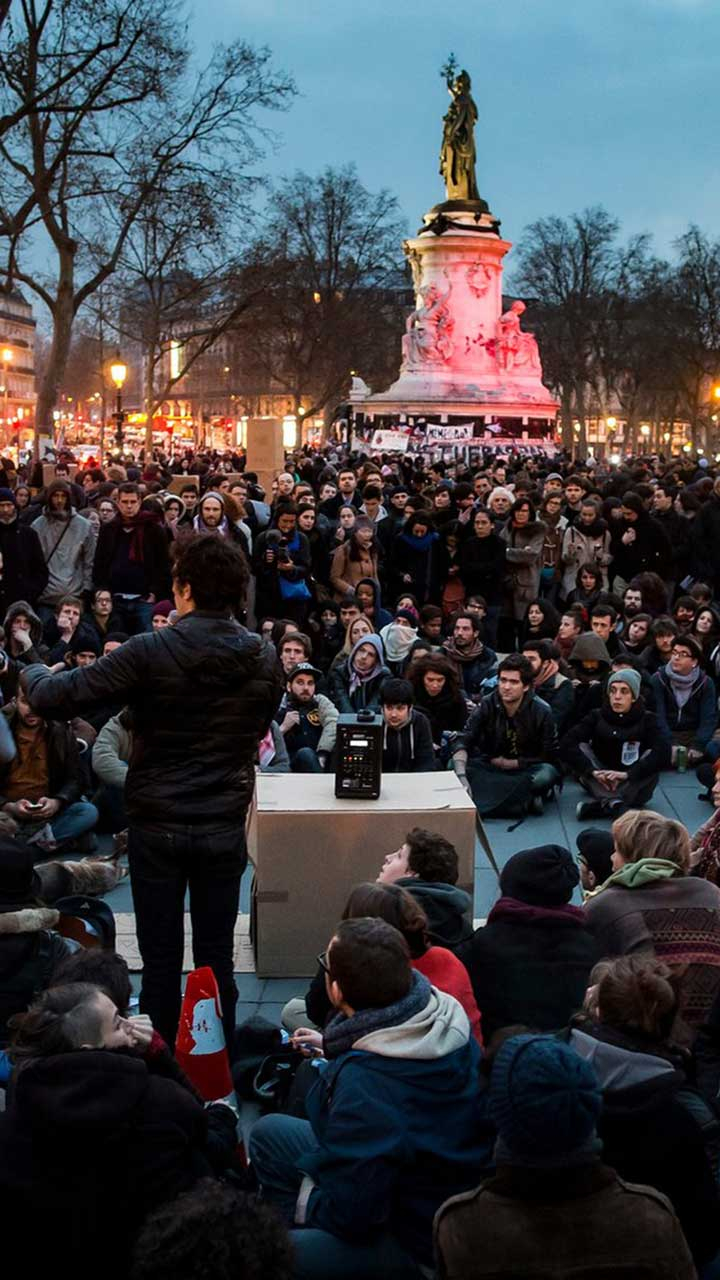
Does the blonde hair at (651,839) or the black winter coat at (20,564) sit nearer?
the blonde hair at (651,839)

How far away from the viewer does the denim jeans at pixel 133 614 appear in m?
11.8

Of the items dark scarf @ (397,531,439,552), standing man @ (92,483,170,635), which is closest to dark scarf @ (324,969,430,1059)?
standing man @ (92,483,170,635)

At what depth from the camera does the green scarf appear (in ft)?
17.5

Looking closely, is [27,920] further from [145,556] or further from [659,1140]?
[145,556]

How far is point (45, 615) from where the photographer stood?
12242mm

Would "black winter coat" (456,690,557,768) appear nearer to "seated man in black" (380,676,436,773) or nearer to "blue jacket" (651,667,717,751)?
"seated man in black" (380,676,436,773)

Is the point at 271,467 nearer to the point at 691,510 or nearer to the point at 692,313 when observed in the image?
the point at 691,510

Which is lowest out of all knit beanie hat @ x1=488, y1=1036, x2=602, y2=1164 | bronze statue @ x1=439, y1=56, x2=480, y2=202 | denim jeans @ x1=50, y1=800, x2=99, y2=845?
denim jeans @ x1=50, y1=800, x2=99, y2=845

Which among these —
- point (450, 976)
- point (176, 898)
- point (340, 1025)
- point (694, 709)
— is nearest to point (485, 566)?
point (694, 709)

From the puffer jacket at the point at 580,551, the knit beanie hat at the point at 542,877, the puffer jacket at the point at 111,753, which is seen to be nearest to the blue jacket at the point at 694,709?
the puffer jacket at the point at 580,551

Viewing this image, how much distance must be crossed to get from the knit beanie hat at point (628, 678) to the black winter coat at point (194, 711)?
5.53 meters

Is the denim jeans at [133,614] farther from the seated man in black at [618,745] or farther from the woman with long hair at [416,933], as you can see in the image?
the woman with long hair at [416,933]

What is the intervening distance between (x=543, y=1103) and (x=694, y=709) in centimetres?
814

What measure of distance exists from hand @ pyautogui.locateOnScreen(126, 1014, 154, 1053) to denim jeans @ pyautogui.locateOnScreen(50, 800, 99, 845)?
4.74 meters
